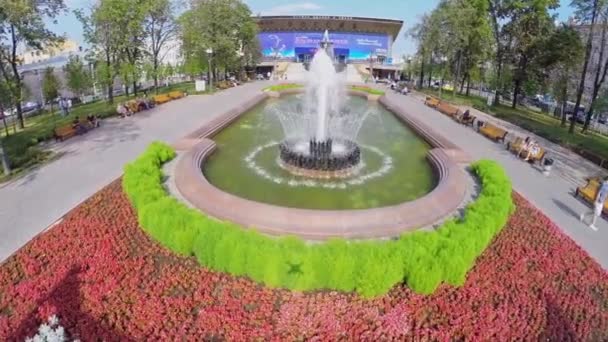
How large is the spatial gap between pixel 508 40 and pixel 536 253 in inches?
1075

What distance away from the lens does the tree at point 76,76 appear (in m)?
25.4

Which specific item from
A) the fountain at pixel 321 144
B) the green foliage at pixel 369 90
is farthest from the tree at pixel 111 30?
the green foliage at pixel 369 90

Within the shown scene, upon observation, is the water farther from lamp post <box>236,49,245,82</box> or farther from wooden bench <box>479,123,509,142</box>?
lamp post <box>236,49,245,82</box>

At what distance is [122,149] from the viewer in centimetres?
1536

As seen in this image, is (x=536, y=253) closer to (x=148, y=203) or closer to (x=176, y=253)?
(x=176, y=253)

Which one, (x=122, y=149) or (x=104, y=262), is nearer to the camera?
(x=104, y=262)

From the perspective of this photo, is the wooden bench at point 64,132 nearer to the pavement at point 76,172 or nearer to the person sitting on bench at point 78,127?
the person sitting on bench at point 78,127

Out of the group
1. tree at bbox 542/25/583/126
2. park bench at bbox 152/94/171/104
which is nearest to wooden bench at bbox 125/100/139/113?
park bench at bbox 152/94/171/104

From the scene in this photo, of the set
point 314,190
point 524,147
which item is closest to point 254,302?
point 314,190

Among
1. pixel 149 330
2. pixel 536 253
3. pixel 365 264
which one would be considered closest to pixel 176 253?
pixel 149 330

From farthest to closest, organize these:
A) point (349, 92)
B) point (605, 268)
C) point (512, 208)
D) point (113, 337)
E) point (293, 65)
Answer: point (293, 65) < point (349, 92) < point (512, 208) < point (605, 268) < point (113, 337)

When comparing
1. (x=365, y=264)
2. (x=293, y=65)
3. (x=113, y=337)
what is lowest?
(x=113, y=337)

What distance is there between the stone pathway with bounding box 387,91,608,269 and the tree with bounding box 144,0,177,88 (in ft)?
73.4

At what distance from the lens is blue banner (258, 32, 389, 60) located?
85375 millimetres
